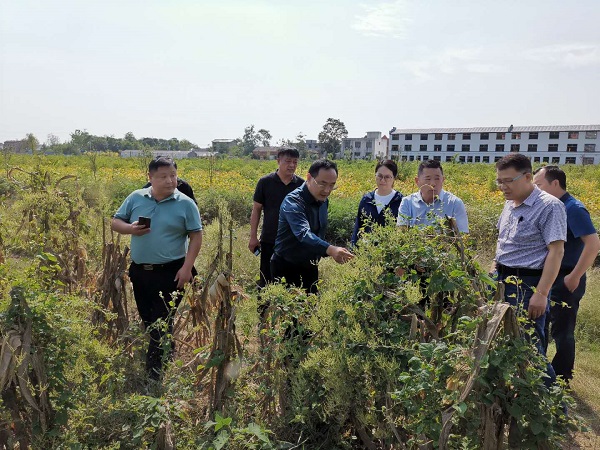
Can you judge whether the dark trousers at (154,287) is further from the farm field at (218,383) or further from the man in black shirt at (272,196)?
the man in black shirt at (272,196)

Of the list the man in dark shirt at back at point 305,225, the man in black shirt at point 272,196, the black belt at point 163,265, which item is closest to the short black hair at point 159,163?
the black belt at point 163,265

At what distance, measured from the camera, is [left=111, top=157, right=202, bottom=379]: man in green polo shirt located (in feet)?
9.45

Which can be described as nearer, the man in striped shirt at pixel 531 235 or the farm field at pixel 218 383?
the farm field at pixel 218 383

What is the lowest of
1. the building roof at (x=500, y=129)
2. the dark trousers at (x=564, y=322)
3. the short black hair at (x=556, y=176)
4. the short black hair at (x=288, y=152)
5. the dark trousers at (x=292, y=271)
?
the dark trousers at (x=564, y=322)

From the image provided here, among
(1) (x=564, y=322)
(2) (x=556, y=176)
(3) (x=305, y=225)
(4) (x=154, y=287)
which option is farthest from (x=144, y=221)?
(1) (x=564, y=322)

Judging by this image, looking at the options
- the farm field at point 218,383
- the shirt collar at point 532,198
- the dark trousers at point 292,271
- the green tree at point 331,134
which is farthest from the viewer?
the green tree at point 331,134

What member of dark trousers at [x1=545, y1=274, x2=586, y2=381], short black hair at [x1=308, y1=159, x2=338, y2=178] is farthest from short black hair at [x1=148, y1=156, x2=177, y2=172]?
dark trousers at [x1=545, y1=274, x2=586, y2=381]

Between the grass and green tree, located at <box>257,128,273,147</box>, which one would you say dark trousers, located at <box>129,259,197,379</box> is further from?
green tree, located at <box>257,128,273,147</box>

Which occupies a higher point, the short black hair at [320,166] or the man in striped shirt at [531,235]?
the short black hair at [320,166]

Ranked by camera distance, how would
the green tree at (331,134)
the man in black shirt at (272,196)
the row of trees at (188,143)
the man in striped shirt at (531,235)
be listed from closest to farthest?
the man in striped shirt at (531,235) < the man in black shirt at (272,196) < the row of trees at (188,143) < the green tree at (331,134)

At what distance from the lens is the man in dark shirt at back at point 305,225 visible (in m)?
2.73

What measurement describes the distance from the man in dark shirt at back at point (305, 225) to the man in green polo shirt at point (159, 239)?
56 centimetres

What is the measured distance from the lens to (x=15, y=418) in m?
1.68

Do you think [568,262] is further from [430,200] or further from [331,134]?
[331,134]
